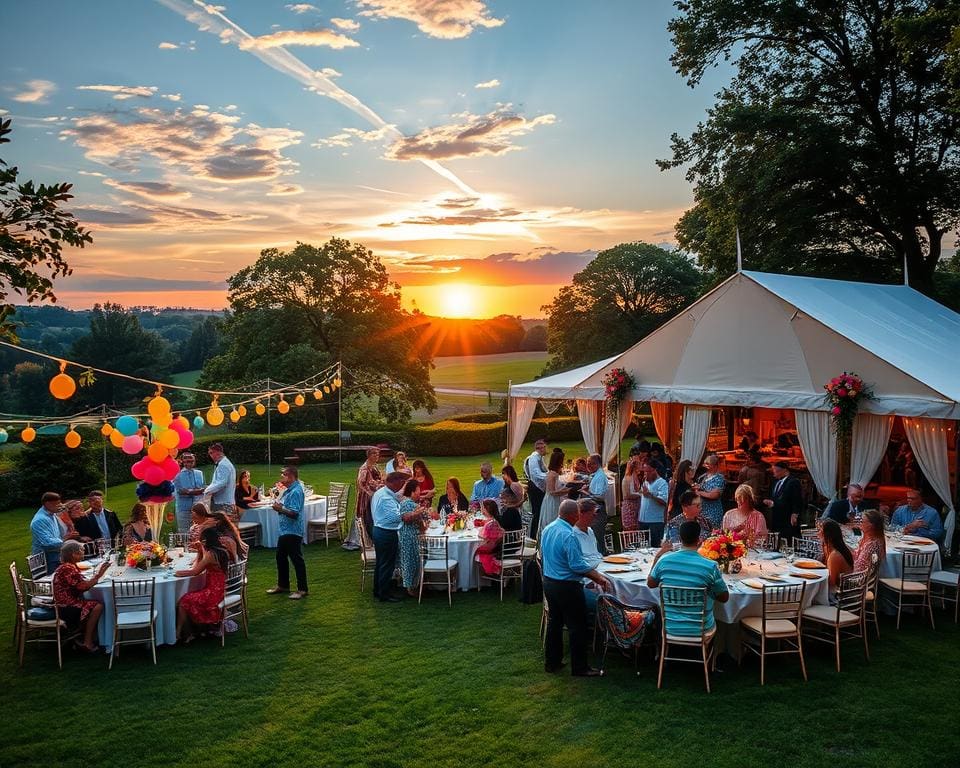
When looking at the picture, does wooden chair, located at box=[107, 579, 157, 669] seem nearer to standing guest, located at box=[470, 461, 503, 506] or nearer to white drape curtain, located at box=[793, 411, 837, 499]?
standing guest, located at box=[470, 461, 503, 506]

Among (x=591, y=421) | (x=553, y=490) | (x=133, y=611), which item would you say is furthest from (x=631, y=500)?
(x=133, y=611)

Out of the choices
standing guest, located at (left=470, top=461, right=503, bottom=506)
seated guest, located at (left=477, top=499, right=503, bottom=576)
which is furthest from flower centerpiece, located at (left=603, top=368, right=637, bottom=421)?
seated guest, located at (left=477, top=499, right=503, bottom=576)

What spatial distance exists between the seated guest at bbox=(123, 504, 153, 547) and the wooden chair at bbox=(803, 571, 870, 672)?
290 inches

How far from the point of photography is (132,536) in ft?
29.4

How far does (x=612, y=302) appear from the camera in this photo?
3500 cm

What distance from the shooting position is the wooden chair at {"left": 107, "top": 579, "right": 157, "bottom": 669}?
7141 millimetres

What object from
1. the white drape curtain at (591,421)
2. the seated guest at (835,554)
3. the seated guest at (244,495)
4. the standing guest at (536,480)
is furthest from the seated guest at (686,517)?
the seated guest at (244,495)

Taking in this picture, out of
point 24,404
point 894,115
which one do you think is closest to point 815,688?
point 894,115

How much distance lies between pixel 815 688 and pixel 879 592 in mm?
2557

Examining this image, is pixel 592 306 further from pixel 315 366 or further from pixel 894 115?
pixel 894 115

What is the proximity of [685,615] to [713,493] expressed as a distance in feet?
11.8

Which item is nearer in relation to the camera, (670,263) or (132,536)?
(132,536)

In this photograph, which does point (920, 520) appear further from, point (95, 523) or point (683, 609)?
point (95, 523)

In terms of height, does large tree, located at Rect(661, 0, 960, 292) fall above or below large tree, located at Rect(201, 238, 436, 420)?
above
